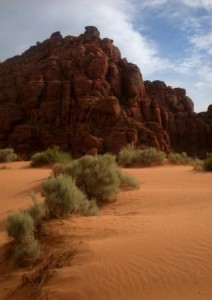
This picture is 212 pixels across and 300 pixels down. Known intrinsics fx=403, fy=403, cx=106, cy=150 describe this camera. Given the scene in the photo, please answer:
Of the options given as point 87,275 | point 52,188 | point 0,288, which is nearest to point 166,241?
point 87,275

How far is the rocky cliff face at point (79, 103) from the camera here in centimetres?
3888

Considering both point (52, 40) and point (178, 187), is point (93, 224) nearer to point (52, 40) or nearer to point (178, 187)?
point (178, 187)

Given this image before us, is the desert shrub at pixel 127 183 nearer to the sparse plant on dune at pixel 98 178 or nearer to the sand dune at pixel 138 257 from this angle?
the sparse plant on dune at pixel 98 178

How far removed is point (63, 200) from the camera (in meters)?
7.89

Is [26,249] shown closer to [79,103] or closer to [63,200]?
[63,200]

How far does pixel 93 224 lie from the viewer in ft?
23.9

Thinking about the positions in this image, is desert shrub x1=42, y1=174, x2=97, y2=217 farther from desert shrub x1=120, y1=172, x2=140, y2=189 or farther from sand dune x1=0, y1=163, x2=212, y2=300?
desert shrub x1=120, y1=172, x2=140, y2=189

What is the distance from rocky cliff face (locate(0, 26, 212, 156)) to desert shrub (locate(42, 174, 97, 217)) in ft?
83.2

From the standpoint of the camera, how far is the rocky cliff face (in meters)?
38.9

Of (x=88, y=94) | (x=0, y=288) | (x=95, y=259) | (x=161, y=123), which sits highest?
(x=88, y=94)

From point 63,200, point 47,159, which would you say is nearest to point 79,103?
point 47,159

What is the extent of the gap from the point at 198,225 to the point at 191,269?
1942 millimetres

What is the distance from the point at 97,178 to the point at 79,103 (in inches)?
1252

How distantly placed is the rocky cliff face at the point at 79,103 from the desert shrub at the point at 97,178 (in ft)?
71.6
